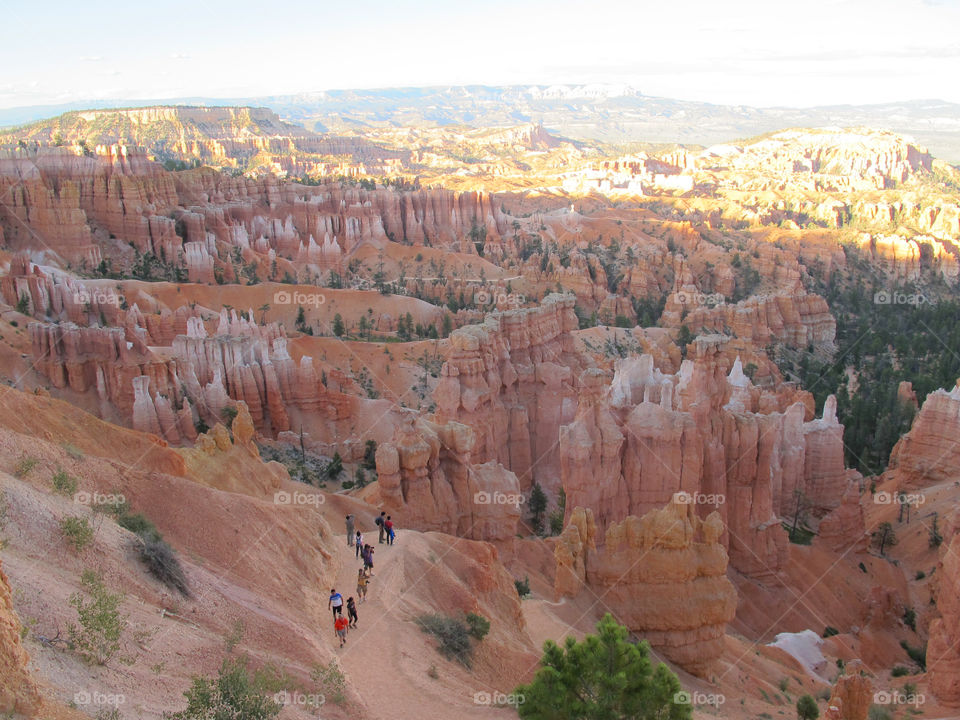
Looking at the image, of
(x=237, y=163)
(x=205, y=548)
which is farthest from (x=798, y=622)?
(x=237, y=163)

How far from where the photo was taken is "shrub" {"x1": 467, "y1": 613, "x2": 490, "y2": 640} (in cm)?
1359

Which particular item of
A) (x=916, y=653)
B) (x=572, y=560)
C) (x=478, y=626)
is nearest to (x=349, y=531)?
(x=478, y=626)

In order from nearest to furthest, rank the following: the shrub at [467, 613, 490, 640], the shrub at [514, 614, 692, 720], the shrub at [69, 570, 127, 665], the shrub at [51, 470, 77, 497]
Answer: the shrub at [69, 570, 127, 665] → the shrub at [514, 614, 692, 720] → the shrub at [51, 470, 77, 497] → the shrub at [467, 613, 490, 640]

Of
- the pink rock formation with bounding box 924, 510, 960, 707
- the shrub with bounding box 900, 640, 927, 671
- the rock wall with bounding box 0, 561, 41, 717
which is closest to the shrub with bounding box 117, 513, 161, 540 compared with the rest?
the rock wall with bounding box 0, 561, 41, 717

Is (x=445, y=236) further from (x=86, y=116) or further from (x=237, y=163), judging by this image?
(x=86, y=116)

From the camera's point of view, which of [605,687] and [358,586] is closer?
[605,687]

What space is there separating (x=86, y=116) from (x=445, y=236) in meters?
114

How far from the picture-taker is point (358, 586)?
13922mm

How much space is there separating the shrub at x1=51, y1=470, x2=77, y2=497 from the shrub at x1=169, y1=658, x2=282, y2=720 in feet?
13.9

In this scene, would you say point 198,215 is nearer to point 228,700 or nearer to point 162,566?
point 162,566

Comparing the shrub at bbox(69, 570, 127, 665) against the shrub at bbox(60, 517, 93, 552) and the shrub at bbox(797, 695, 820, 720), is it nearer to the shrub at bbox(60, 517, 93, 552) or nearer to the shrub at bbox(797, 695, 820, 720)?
the shrub at bbox(60, 517, 93, 552)

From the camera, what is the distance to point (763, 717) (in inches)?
616

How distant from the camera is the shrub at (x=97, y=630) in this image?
811 cm

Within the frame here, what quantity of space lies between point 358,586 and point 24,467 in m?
5.49
